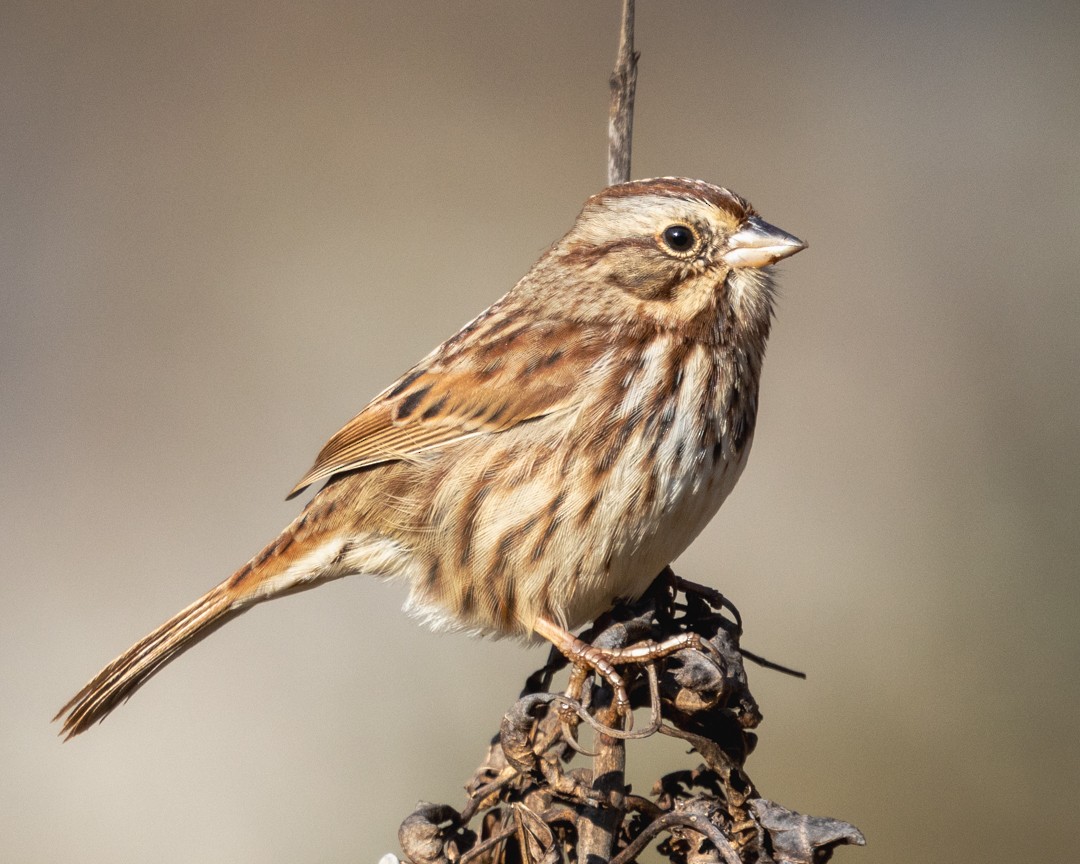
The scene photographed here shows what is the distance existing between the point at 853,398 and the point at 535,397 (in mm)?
2374

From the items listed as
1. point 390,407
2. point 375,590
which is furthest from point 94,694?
point 375,590

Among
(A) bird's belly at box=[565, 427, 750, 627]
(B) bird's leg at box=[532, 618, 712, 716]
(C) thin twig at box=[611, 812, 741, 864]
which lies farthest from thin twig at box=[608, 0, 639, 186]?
(C) thin twig at box=[611, 812, 741, 864]

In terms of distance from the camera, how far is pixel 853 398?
4664mm

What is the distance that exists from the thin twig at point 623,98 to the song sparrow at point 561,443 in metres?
0.07

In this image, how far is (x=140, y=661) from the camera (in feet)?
9.09

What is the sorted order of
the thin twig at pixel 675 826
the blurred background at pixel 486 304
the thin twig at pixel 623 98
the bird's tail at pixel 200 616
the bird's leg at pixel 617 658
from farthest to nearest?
the blurred background at pixel 486 304 < the bird's tail at pixel 200 616 < the thin twig at pixel 623 98 < the bird's leg at pixel 617 658 < the thin twig at pixel 675 826

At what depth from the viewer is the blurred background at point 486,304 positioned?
12.9ft

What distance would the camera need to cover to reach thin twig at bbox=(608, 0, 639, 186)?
7.67 feet

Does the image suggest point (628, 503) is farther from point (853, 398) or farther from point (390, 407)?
point (853, 398)

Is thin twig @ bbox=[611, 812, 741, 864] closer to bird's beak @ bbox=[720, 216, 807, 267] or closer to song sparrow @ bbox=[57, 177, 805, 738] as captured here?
song sparrow @ bbox=[57, 177, 805, 738]

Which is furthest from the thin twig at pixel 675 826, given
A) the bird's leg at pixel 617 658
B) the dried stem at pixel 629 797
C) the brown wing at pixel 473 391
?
the brown wing at pixel 473 391

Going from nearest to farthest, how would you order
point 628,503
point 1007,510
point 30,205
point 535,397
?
point 628,503
point 535,397
point 1007,510
point 30,205

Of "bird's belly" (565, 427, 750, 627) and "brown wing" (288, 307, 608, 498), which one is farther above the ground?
"brown wing" (288, 307, 608, 498)

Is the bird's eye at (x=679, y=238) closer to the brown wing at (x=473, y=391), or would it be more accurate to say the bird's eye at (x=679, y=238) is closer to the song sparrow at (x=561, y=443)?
the song sparrow at (x=561, y=443)
